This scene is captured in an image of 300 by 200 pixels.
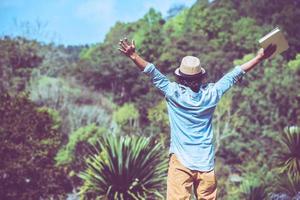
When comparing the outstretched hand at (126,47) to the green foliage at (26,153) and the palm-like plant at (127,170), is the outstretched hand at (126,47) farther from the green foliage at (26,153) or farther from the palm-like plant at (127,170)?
the green foliage at (26,153)

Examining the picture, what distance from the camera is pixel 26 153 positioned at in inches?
799

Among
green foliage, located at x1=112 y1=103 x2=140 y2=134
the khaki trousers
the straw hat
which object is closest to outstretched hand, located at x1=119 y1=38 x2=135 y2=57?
the straw hat

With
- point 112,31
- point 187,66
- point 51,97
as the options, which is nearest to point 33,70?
point 51,97

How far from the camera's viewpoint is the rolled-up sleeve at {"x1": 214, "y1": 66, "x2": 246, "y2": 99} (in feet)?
12.8

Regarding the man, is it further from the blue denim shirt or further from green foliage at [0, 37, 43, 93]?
green foliage at [0, 37, 43, 93]

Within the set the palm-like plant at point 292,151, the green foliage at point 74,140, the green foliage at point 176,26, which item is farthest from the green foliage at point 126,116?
the palm-like plant at point 292,151

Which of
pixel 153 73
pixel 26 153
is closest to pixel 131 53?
pixel 153 73

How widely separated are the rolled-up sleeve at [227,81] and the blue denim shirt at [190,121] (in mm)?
64

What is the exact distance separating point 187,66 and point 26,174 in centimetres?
1715

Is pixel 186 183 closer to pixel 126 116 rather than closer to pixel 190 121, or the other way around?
pixel 190 121

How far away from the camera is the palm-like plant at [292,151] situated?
14.6 metres

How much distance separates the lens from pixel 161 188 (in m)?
11.0

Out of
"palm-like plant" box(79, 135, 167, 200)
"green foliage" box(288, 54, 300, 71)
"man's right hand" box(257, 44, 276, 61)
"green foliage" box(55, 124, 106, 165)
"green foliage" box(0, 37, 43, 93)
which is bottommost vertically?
"man's right hand" box(257, 44, 276, 61)

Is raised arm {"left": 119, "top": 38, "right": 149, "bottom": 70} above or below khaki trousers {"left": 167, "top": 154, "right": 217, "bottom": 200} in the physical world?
above
